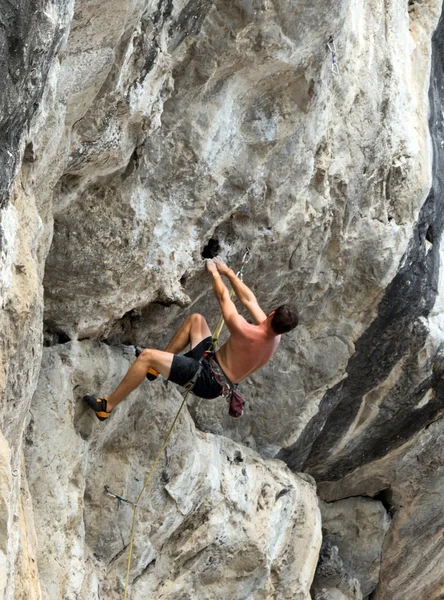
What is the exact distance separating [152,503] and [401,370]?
2917 millimetres

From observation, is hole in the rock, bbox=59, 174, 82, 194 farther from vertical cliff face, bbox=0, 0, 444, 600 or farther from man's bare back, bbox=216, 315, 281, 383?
man's bare back, bbox=216, 315, 281, 383

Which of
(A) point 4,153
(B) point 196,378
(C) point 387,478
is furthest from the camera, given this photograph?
(C) point 387,478

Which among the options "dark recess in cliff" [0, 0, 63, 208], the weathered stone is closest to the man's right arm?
"dark recess in cliff" [0, 0, 63, 208]

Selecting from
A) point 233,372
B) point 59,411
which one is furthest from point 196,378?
point 59,411

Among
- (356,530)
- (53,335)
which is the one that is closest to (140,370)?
(53,335)

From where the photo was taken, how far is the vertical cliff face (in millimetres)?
5242

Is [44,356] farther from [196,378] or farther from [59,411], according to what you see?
[196,378]

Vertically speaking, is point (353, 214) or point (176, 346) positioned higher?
point (353, 214)

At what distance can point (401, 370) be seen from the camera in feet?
31.0

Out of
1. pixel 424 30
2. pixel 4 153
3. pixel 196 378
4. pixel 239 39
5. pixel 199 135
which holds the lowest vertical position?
pixel 196 378

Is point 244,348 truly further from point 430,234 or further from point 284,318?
point 430,234

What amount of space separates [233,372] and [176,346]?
0.45 m

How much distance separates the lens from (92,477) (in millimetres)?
7324

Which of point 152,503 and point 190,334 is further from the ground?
point 190,334
